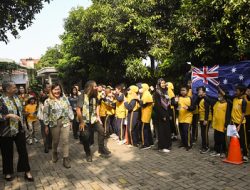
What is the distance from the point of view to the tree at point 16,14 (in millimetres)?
12461

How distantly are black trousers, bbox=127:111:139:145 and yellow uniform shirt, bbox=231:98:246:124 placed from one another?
2651mm

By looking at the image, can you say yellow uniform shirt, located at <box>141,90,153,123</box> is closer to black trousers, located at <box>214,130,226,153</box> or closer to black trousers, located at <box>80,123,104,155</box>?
black trousers, located at <box>80,123,104,155</box>

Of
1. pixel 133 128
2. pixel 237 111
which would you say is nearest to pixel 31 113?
pixel 133 128

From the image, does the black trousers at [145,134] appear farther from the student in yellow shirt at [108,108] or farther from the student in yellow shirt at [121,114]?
the student in yellow shirt at [108,108]

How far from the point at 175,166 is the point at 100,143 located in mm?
2067

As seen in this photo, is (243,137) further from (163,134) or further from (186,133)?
(163,134)

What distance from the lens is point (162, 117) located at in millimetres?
7520

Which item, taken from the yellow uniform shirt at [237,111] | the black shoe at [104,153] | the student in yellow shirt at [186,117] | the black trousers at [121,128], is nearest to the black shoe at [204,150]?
the student in yellow shirt at [186,117]

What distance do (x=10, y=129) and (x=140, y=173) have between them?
2.71 meters

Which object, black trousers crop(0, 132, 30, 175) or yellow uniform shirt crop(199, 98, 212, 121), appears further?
yellow uniform shirt crop(199, 98, 212, 121)

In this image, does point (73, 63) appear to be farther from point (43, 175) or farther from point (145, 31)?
point (43, 175)

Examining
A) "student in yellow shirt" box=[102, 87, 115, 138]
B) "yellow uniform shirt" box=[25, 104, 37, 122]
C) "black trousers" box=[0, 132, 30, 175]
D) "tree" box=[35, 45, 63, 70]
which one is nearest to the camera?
"black trousers" box=[0, 132, 30, 175]

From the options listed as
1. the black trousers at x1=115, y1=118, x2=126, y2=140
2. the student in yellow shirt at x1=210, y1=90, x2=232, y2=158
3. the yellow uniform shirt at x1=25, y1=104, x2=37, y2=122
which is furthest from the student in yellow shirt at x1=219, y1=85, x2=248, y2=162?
the yellow uniform shirt at x1=25, y1=104, x2=37, y2=122

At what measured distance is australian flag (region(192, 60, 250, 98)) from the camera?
30.3ft
